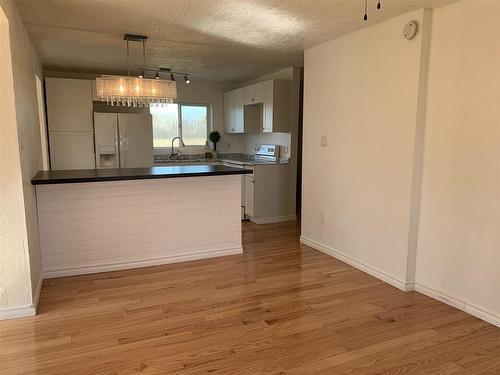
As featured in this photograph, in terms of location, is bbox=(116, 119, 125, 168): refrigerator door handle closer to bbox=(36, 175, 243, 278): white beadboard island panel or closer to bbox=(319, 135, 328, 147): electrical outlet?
bbox=(36, 175, 243, 278): white beadboard island panel

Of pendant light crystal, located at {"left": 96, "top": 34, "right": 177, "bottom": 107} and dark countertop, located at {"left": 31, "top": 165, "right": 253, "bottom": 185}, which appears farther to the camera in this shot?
pendant light crystal, located at {"left": 96, "top": 34, "right": 177, "bottom": 107}

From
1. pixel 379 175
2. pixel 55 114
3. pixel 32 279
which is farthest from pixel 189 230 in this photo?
pixel 55 114

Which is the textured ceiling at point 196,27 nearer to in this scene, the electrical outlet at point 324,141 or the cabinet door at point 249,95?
the cabinet door at point 249,95

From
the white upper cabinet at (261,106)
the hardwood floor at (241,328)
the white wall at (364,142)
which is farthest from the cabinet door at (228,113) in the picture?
the hardwood floor at (241,328)

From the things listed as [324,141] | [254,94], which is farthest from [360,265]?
[254,94]

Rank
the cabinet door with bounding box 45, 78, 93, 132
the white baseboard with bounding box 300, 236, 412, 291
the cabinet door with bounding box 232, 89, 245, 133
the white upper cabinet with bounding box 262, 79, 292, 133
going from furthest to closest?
the cabinet door with bounding box 232, 89, 245, 133, the white upper cabinet with bounding box 262, 79, 292, 133, the cabinet door with bounding box 45, 78, 93, 132, the white baseboard with bounding box 300, 236, 412, 291

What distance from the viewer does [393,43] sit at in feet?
10.1

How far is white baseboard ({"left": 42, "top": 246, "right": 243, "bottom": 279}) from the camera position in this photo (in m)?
3.39

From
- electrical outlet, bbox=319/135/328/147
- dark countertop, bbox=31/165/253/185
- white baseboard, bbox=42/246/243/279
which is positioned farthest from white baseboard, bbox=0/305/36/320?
electrical outlet, bbox=319/135/328/147

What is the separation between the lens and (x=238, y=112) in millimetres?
6320

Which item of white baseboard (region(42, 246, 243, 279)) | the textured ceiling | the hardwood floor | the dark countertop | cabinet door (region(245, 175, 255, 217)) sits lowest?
the hardwood floor

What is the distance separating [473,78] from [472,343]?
1791mm

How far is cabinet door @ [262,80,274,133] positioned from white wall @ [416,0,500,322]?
270 cm

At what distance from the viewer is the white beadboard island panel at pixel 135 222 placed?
3.35 metres
